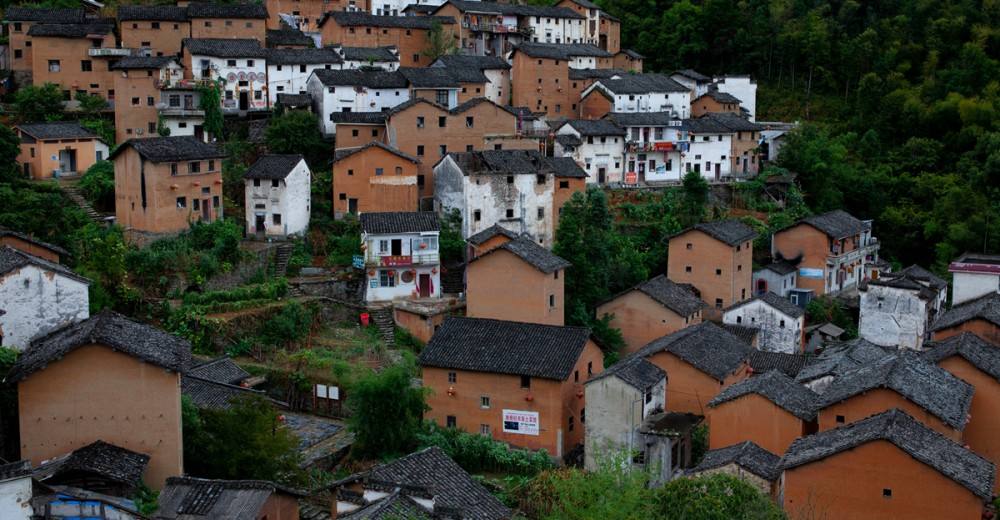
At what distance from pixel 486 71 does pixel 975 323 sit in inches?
893

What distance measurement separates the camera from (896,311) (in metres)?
32.3

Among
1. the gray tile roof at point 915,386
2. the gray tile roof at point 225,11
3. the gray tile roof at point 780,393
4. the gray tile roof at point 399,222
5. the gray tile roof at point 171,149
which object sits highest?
the gray tile roof at point 225,11

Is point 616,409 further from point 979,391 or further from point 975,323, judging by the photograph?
point 975,323

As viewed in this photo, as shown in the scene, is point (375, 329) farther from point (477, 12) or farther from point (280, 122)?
point (477, 12)

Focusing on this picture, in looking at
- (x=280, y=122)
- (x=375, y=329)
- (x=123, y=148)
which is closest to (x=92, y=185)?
(x=123, y=148)

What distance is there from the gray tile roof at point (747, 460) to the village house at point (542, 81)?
2470 centimetres

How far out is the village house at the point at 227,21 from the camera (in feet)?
132

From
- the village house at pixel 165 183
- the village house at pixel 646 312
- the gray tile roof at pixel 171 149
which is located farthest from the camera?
the village house at pixel 646 312

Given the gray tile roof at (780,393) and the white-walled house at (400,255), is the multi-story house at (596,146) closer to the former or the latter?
the white-walled house at (400,255)

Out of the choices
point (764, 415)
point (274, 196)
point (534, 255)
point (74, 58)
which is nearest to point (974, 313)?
point (764, 415)

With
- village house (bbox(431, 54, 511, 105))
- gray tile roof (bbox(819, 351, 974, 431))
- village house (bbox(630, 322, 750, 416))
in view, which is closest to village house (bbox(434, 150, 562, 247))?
village house (bbox(431, 54, 511, 105))

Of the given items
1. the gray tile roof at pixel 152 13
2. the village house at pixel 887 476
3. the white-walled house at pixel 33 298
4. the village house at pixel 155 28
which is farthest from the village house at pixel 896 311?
the gray tile roof at pixel 152 13

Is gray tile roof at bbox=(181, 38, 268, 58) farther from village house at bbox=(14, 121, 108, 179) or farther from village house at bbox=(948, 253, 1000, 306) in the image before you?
village house at bbox=(948, 253, 1000, 306)

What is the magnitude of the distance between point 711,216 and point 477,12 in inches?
595
